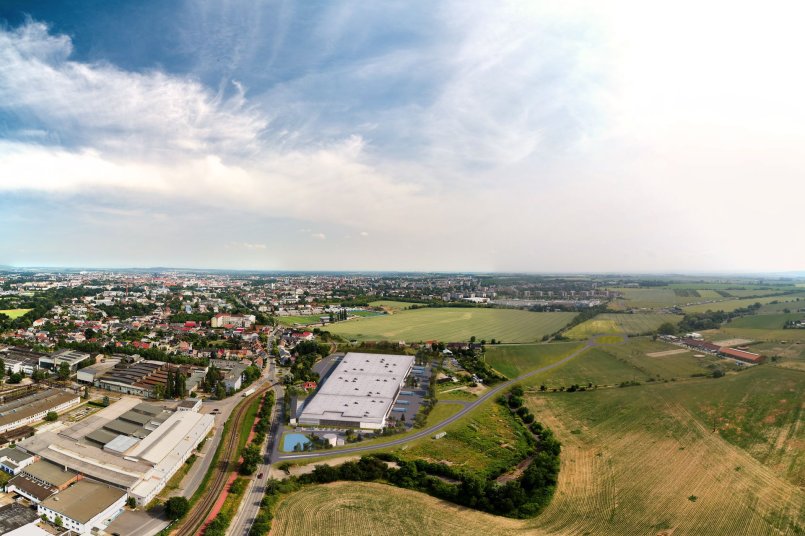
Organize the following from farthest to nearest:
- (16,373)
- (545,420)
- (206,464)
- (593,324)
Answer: (593,324)
(16,373)
(545,420)
(206,464)

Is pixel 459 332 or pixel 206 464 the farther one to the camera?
pixel 459 332

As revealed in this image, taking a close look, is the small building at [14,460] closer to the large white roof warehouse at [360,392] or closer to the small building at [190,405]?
the small building at [190,405]

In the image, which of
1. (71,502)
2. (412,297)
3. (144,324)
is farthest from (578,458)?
(412,297)

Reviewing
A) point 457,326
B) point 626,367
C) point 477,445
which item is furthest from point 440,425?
point 457,326

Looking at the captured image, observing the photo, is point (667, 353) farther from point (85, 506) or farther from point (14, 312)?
point (14, 312)

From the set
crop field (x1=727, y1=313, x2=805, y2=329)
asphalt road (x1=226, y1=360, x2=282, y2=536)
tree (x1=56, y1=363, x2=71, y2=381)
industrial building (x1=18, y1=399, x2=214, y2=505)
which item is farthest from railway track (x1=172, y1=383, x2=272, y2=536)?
crop field (x1=727, y1=313, x2=805, y2=329)

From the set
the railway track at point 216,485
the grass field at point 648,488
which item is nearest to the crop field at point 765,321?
the grass field at point 648,488

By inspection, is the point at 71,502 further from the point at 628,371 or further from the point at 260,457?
the point at 628,371
